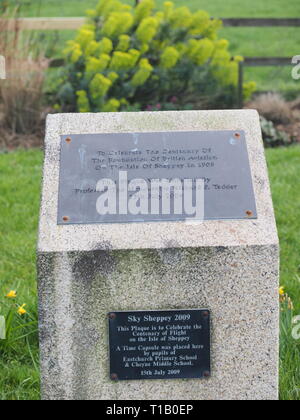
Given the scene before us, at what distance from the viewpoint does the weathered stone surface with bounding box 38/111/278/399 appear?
2.82 meters

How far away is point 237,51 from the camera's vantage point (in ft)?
39.7

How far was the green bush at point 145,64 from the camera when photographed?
7156mm

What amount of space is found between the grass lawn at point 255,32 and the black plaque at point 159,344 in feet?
21.1

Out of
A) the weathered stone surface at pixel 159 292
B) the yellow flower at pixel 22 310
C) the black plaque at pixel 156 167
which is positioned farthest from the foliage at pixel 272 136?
the weathered stone surface at pixel 159 292

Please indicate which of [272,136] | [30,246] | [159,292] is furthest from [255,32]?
[159,292]

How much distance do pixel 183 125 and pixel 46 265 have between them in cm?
89

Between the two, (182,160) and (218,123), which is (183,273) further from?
(218,123)

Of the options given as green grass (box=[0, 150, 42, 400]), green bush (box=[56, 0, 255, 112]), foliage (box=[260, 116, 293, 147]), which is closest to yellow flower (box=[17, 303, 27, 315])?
green grass (box=[0, 150, 42, 400])

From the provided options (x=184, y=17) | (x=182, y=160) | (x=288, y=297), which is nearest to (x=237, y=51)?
(x=184, y=17)

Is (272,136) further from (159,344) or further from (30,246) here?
(159,344)

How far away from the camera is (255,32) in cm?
1376

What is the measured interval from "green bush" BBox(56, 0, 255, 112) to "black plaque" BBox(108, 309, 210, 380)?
4316 millimetres

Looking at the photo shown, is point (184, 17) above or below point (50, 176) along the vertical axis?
above

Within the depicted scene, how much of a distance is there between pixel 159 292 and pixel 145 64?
15.3 feet
